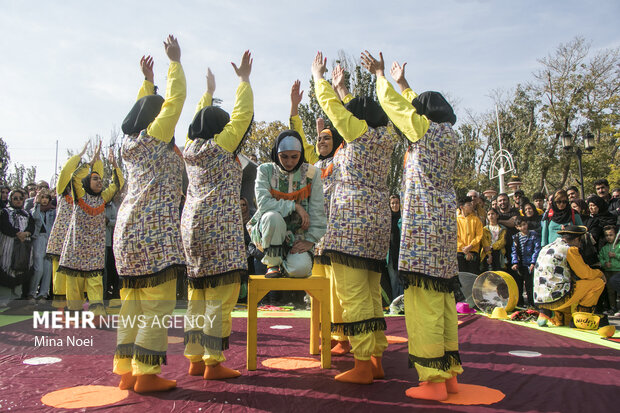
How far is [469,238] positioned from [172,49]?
5.56 meters

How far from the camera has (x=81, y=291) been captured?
5750 mm

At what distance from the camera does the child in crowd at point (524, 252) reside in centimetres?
701

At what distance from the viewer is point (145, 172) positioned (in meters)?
3.04

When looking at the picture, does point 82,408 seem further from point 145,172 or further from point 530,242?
point 530,242

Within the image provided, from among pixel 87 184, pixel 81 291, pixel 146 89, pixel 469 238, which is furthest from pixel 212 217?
pixel 469 238

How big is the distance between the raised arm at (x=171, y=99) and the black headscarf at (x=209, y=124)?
23 cm

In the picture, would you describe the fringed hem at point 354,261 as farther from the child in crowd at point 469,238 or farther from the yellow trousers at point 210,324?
the child in crowd at point 469,238

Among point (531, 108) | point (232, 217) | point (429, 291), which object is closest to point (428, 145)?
point (429, 291)

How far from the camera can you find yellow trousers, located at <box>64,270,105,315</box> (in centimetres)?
565

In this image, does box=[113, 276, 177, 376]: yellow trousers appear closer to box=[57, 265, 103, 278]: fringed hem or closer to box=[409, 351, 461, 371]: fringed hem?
box=[409, 351, 461, 371]: fringed hem

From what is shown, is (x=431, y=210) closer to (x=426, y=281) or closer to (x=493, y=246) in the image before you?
(x=426, y=281)

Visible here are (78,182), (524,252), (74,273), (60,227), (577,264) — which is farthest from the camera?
(524,252)

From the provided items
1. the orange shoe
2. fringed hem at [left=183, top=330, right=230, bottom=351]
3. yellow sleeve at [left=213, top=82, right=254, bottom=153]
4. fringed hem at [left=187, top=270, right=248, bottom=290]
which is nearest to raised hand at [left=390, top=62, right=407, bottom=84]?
yellow sleeve at [left=213, top=82, right=254, bottom=153]

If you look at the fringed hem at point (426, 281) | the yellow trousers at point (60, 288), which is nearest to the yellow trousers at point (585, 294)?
the fringed hem at point (426, 281)
